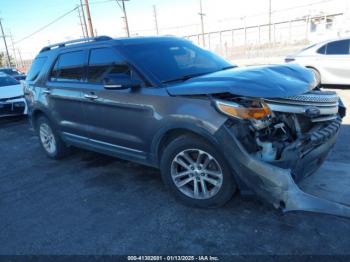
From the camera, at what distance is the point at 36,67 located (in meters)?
5.81

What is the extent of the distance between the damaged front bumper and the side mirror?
118 centimetres

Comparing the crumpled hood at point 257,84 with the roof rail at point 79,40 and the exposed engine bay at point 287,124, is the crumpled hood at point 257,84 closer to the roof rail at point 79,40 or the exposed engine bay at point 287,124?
the exposed engine bay at point 287,124

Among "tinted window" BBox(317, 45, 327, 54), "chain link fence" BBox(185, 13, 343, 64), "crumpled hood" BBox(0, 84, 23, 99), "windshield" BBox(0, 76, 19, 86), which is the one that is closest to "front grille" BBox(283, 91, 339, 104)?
"tinted window" BBox(317, 45, 327, 54)

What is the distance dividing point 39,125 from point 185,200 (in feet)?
11.7

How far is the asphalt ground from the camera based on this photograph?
297cm

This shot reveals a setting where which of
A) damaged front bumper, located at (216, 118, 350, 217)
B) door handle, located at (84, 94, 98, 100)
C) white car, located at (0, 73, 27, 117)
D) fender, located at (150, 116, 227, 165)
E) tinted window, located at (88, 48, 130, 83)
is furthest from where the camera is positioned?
white car, located at (0, 73, 27, 117)

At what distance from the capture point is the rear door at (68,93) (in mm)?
4715

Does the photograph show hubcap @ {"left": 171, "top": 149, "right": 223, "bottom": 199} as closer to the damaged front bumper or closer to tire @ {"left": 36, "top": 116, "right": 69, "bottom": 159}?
the damaged front bumper

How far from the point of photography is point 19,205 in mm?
4148

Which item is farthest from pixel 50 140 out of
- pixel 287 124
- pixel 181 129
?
pixel 287 124

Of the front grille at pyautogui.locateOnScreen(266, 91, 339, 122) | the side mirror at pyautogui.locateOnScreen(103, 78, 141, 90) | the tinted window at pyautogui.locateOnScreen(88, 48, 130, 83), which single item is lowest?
the front grille at pyautogui.locateOnScreen(266, 91, 339, 122)

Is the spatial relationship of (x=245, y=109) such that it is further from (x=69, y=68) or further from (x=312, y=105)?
(x=69, y=68)

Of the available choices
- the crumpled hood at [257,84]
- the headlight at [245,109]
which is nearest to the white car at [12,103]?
the crumpled hood at [257,84]

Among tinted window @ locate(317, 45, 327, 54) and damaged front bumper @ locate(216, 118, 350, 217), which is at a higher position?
tinted window @ locate(317, 45, 327, 54)
